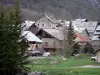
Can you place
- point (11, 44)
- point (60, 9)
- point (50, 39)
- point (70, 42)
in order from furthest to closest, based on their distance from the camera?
point (60, 9) < point (50, 39) < point (70, 42) < point (11, 44)

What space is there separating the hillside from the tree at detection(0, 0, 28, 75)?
114 metres

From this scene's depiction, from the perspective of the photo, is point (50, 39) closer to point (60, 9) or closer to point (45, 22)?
point (45, 22)

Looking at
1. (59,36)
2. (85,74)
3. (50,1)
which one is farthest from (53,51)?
(50,1)

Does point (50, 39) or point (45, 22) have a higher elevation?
point (45, 22)

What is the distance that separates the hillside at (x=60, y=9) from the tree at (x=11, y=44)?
11380 cm

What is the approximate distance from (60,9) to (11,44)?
138 metres

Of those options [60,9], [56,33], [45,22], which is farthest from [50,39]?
[60,9]

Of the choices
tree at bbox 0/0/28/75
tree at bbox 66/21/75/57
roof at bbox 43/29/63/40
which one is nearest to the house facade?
roof at bbox 43/29/63/40

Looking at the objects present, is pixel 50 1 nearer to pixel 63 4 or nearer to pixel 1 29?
pixel 63 4

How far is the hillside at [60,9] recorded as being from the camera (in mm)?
150887

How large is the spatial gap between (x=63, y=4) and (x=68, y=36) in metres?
100

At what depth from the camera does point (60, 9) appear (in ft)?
530

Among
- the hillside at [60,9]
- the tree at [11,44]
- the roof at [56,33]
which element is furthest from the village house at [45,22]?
the tree at [11,44]

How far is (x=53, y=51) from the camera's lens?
242 ft
